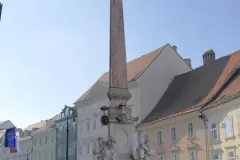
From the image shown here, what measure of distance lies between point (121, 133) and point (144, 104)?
774 inches

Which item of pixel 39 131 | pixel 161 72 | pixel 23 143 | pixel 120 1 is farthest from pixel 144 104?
pixel 23 143

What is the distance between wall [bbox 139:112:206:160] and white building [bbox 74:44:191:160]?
2.95 m

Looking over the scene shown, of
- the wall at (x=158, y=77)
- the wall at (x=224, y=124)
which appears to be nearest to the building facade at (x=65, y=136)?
the wall at (x=158, y=77)

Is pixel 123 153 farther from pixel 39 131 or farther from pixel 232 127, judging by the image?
pixel 39 131

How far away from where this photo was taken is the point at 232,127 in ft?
74.4

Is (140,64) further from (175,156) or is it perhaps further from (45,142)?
(45,142)

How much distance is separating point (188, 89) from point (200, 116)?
5740 millimetres

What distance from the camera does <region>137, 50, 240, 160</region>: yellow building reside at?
23.1 m

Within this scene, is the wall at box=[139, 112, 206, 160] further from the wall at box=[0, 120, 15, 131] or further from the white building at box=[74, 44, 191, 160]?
the wall at box=[0, 120, 15, 131]

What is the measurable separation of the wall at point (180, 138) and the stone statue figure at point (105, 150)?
43.8ft

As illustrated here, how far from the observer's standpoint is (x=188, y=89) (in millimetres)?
30156

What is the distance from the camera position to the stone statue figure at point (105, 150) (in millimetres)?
12094

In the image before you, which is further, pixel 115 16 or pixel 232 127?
pixel 232 127

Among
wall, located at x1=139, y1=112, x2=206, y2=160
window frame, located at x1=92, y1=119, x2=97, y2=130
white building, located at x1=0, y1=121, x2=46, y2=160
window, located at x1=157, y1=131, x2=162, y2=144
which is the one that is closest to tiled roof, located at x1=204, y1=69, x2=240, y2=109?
wall, located at x1=139, y1=112, x2=206, y2=160
